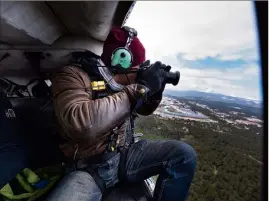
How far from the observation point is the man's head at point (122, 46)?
4.55 ft

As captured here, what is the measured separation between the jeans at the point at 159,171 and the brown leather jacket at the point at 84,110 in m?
0.16

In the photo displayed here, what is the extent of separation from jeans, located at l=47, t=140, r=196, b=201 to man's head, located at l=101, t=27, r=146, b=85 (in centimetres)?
45

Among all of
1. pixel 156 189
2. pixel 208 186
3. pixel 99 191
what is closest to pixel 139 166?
pixel 156 189

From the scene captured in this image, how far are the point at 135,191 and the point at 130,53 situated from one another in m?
0.85

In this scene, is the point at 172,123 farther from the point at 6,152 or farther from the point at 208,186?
the point at 6,152

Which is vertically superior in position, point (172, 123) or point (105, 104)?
point (105, 104)

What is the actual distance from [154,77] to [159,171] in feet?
1.84

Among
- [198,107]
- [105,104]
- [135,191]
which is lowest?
[135,191]

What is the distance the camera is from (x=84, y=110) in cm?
111

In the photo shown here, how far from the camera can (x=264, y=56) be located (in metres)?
0.58

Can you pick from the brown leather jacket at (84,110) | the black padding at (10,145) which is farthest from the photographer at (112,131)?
the black padding at (10,145)

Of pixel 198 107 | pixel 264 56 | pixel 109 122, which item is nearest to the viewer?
pixel 264 56

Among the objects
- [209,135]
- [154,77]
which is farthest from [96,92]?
[209,135]

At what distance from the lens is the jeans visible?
127 cm
